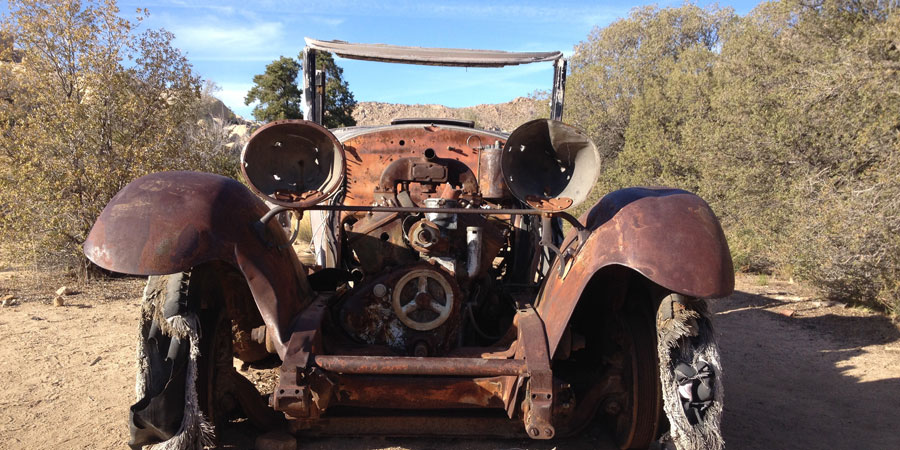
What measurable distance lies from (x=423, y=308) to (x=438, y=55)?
288 cm

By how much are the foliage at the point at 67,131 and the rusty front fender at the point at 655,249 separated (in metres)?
7.69

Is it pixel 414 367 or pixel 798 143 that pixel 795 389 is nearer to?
pixel 414 367

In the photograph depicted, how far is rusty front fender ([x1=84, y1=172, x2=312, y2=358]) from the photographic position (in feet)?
8.12

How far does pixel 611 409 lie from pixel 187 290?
7.62ft

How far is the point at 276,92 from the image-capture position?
27312 mm

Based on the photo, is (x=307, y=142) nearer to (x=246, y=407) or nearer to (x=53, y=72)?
(x=246, y=407)

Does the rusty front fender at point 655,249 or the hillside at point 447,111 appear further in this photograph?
the hillside at point 447,111

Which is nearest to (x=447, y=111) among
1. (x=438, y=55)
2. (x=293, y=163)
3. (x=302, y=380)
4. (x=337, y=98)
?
(x=337, y=98)

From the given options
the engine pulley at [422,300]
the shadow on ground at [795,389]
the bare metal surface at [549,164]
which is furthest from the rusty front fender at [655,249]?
the shadow on ground at [795,389]

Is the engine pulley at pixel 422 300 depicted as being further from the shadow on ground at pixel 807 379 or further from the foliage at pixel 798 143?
the foliage at pixel 798 143

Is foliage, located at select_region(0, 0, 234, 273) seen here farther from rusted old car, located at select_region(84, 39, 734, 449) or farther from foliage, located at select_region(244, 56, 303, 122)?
foliage, located at select_region(244, 56, 303, 122)

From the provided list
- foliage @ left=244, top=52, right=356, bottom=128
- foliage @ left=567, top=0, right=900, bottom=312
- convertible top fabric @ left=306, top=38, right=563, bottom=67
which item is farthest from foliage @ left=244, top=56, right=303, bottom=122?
convertible top fabric @ left=306, top=38, right=563, bottom=67

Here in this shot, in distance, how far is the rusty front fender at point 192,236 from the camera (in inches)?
97.4

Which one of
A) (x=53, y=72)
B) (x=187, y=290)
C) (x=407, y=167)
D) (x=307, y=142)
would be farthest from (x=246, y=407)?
(x=53, y=72)
